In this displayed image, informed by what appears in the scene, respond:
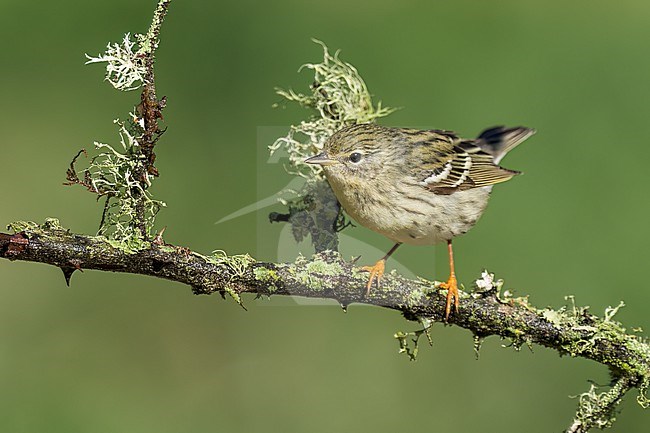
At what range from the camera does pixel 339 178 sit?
11.6 feet

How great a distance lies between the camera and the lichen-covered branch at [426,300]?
→ 2.37 m

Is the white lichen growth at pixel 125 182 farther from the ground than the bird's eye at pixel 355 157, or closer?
closer

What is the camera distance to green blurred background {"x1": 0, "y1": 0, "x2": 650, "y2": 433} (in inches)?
197

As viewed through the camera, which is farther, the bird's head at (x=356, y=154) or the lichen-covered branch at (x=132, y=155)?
the bird's head at (x=356, y=154)

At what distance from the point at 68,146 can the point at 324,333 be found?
2.36 meters

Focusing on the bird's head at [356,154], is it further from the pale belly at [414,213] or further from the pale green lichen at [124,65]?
the pale green lichen at [124,65]

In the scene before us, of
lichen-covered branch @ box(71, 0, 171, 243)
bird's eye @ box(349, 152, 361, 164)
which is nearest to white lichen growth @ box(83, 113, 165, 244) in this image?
lichen-covered branch @ box(71, 0, 171, 243)

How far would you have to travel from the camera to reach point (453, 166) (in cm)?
417

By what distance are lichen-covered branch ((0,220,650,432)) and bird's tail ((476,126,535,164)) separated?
82.9 inches

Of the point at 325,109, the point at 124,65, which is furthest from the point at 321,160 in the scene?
the point at 124,65

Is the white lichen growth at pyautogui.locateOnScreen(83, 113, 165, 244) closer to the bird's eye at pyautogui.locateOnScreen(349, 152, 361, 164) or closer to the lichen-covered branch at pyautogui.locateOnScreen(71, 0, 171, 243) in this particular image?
the lichen-covered branch at pyautogui.locateOnScreen(71, 0, 171, 243)

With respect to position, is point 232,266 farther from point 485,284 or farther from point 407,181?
Answer: point 407,181

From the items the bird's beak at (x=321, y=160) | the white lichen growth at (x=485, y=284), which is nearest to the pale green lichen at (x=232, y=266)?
the white lichen growth at (x=485, y=284)

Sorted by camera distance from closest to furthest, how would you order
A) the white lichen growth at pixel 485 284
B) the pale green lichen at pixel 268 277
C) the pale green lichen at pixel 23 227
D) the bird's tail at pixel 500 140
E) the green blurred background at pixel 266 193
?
the pale green lichen at pixel 23 227
the pale green lichen at pixel 268 277
the white lichen growth at pixel 485 284
the bird's tail at pixel 500 140
the green blurred background at pixel 266 193
